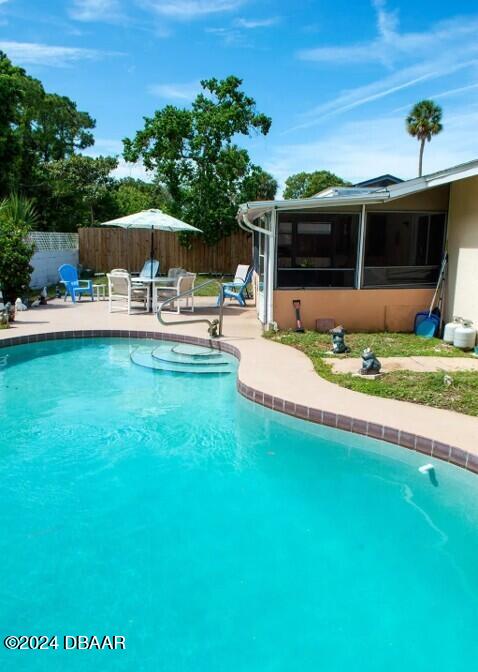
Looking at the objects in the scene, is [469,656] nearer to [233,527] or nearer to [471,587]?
[471,587]

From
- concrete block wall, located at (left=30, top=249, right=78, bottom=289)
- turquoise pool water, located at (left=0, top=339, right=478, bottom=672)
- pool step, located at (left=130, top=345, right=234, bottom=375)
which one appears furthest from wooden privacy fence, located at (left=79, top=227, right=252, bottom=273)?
turquoise pool water, located at (left=0, top=339, right=478, bottom=672)

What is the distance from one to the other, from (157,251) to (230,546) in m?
16.3

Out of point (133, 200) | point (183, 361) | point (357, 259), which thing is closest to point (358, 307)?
point (357, 259)

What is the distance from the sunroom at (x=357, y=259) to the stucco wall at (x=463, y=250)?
19cm

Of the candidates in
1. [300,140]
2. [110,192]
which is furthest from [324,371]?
[110,192]

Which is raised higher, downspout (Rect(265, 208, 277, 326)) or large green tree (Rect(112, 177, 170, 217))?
large green tree (Rect(112, 177, 170, 217))

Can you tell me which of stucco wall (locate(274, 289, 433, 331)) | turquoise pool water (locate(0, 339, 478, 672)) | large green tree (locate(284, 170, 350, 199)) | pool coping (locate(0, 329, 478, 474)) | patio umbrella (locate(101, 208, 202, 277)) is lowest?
turquoise pool water (locate(0, 339, 478, 672))

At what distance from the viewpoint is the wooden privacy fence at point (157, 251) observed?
743 inches

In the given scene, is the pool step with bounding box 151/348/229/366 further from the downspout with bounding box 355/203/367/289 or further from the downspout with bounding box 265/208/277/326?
the downspout with bounding box 355/203/367/289

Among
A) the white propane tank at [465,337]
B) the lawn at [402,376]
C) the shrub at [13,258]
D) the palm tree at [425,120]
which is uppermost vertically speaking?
the palm tree at [425,120]

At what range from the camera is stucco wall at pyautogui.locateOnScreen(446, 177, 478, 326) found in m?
8.92

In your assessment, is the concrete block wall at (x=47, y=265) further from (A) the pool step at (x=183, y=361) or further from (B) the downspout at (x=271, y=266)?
(B) the downspout at (x=271, y=266)

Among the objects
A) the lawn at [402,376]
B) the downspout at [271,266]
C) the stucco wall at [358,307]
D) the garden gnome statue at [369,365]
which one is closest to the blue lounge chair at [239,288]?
the downspout at [271,266]

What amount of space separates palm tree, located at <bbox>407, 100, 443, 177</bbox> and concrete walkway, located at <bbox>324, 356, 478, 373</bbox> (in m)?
28.7
